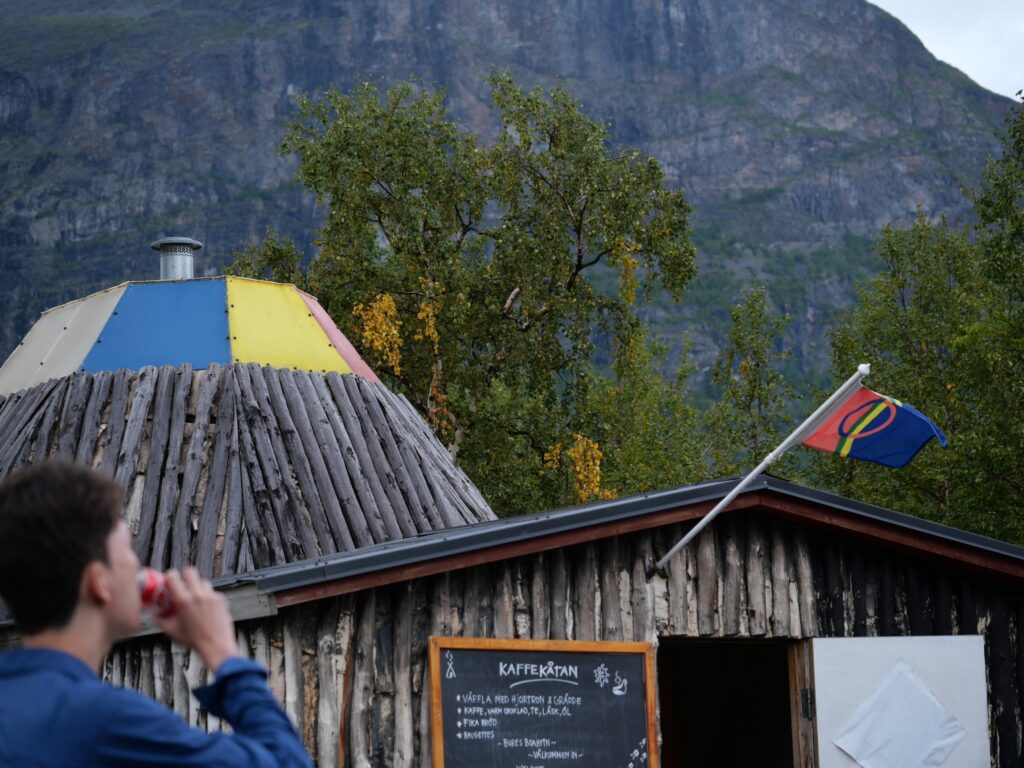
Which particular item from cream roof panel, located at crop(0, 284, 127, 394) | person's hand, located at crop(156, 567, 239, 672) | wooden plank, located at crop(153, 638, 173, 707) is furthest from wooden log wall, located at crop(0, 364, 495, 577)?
person's hand, located at crop(156, 567, 239, 672)

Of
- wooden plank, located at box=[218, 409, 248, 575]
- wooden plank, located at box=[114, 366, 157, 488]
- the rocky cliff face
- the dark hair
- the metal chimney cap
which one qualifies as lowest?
the dark hair

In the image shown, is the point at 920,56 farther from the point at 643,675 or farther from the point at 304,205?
the point at 643,675

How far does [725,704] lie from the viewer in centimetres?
1366

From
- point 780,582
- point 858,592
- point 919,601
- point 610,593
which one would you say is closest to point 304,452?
point 610,593

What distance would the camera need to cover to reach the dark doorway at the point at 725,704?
12.7m

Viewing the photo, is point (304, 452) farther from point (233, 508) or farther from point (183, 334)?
point (183, 334)

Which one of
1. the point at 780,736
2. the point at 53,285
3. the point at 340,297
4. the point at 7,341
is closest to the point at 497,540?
the point at 780,736

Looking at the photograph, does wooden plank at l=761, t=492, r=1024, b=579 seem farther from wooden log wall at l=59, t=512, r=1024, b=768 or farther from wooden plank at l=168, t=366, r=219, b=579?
wooden plank at l=168, t=366, r=219, b=579

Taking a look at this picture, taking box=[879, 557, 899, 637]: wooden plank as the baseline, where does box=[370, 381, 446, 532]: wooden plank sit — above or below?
above

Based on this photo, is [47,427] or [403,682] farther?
[47,427]

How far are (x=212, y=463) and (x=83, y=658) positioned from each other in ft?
28.9

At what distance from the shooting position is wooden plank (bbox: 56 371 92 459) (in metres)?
11.7

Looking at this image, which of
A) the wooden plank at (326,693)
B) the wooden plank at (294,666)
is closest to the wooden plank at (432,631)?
the wooden plank at (326,693)

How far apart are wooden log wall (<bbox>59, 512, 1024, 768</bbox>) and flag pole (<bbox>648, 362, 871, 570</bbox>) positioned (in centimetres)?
42
